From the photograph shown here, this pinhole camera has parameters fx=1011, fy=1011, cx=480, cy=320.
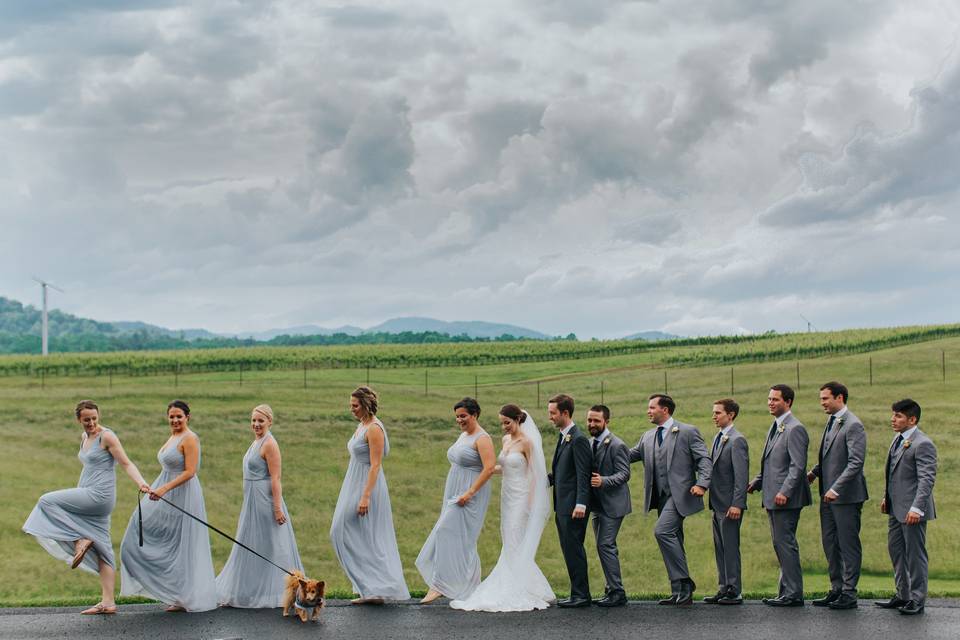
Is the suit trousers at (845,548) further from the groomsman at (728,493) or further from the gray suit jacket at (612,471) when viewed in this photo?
the gray suit jacket at (612,471)

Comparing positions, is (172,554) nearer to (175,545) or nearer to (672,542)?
(175,545)

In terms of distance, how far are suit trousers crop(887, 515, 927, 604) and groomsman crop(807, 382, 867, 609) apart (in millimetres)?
390

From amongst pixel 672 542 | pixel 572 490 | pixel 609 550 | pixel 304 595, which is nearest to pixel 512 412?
pixel 572 490

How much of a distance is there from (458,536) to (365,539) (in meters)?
0.99

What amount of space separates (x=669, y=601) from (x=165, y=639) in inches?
197

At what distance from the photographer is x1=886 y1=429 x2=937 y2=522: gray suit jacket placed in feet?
32.8

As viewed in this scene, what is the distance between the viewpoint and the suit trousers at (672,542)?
34.4 ft

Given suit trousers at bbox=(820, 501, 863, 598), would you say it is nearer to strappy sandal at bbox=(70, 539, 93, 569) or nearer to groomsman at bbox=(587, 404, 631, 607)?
groomsman at bbox=(587, 404, 631, 607)

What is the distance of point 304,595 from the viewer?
9.73 meters

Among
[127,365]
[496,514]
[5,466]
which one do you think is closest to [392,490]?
[496,514]

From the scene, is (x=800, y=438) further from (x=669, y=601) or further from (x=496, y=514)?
(x=496, y=514)

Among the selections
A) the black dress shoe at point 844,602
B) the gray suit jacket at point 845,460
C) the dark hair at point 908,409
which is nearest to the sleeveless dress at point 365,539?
the black dress shoe at point 844,602

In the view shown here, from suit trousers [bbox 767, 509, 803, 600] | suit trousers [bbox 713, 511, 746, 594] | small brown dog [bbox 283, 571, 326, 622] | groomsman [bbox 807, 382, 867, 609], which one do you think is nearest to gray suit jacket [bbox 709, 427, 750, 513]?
suit trousers [bbox 713, 511, 746, 594]

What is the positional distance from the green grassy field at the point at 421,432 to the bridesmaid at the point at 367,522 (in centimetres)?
381
